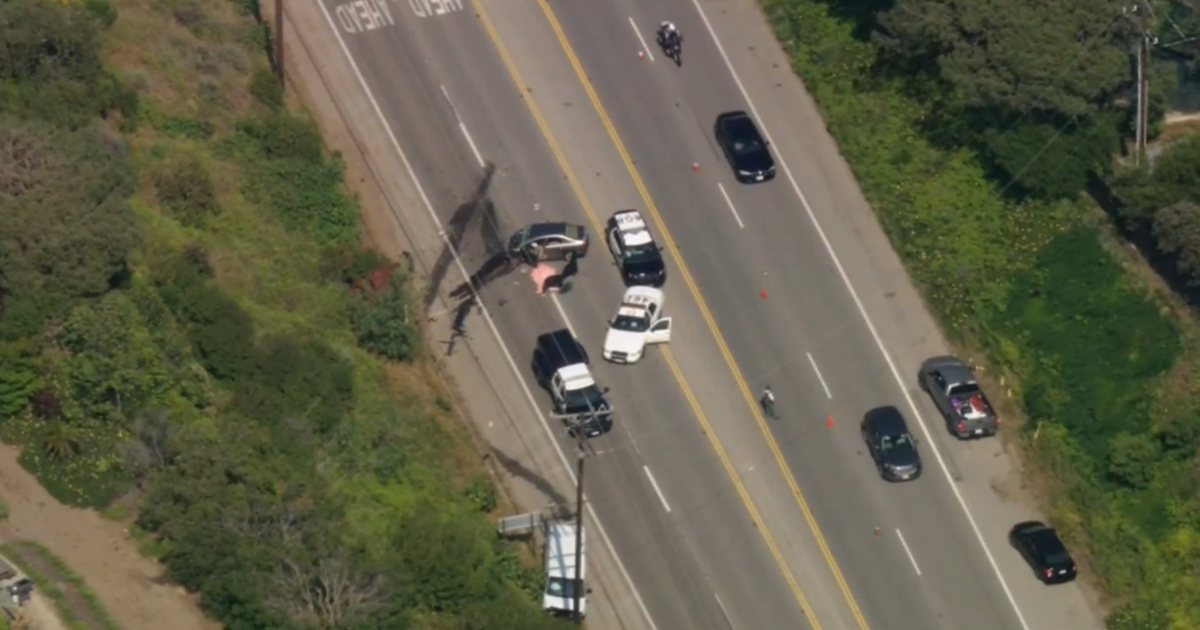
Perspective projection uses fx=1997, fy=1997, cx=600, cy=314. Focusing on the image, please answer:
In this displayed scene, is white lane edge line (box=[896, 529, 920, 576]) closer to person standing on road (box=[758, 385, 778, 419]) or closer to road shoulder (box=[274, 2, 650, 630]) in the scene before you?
person standing on road (box=[758, 385, 778, 419])

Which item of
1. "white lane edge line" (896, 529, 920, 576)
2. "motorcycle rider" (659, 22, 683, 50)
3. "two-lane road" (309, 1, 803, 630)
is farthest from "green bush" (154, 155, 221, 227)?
"white lane edge line" (896, 529, 920, 576)

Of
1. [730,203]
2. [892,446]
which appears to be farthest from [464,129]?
[892,446]

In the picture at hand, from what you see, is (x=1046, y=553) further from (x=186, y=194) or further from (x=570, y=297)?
(x=186, y=194)

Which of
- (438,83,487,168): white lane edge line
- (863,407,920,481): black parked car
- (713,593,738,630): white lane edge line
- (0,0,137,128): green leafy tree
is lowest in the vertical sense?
(713,593,738,630): white lane edge line

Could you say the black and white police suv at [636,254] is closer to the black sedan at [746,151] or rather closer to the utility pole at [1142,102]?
the black sedan at [746,151]

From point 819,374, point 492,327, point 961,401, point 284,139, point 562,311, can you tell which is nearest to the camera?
point 961,401

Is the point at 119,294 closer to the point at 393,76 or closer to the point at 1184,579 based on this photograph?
the point at 393,76

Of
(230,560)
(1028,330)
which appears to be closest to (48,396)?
(230,560)
